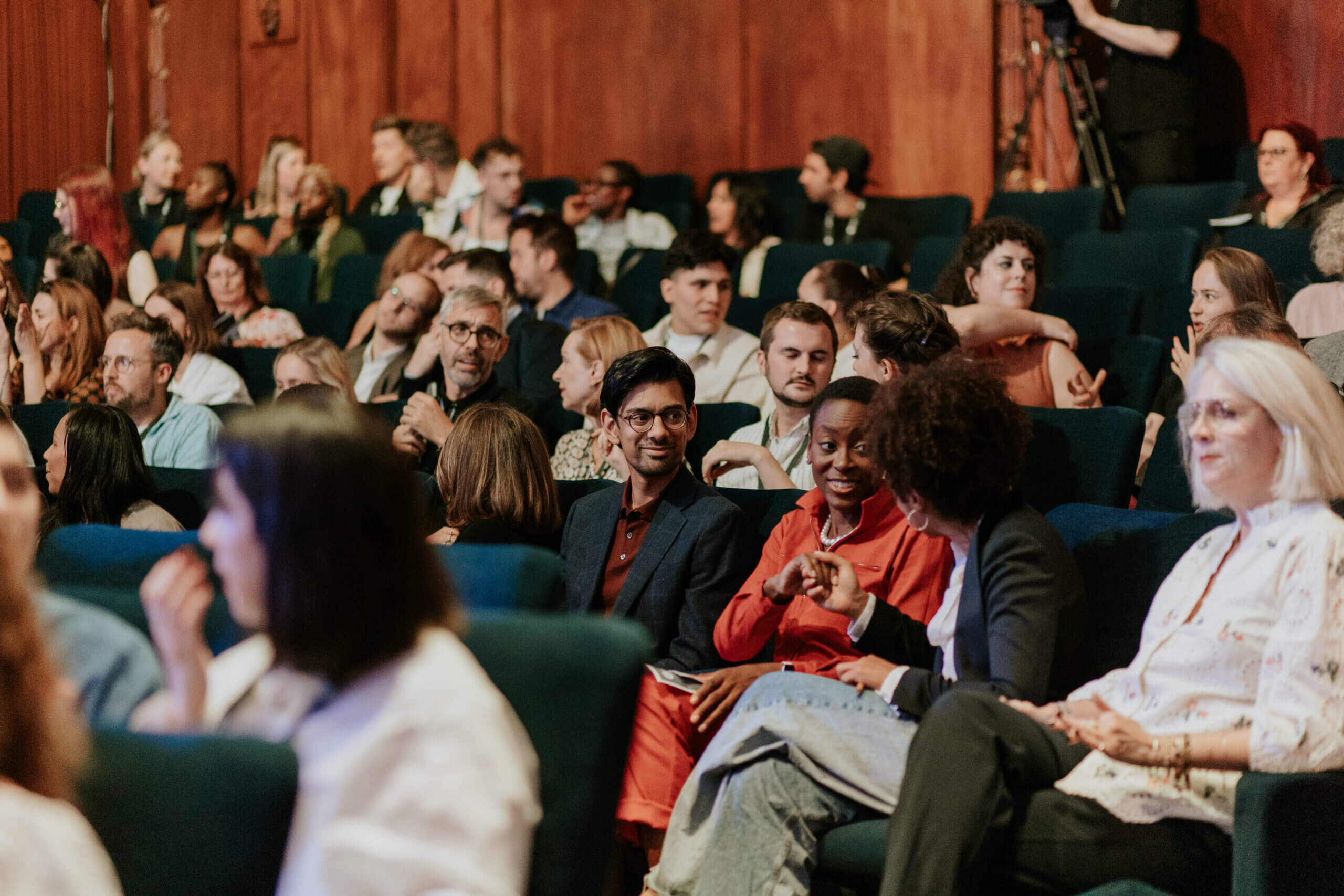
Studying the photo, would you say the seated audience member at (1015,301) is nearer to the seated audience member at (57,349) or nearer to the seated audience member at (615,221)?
the seated audience member at (615,221)

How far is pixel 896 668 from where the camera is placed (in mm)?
2004

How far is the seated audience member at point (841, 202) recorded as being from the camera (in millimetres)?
5164

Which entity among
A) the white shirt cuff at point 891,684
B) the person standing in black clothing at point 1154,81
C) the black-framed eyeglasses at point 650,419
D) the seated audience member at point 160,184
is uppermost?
the person standing in black clothing at point 1154,81

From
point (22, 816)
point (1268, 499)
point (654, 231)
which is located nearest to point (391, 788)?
point (22, 816)

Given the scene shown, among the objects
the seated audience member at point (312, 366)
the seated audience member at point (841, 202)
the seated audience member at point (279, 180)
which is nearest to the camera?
the seated audience member at point (312, 366)

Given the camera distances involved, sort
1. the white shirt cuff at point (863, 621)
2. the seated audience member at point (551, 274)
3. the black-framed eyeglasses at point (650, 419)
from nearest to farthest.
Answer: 1. the white shirt cuff at point (863, 621)
2. the black-framed eyeglasses at point (650, 419)
3. the seated audience member at point (551, 274)

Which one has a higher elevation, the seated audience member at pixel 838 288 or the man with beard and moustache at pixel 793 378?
the seated audience member at pixel 838 288

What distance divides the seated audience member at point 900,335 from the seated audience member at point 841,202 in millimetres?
2434

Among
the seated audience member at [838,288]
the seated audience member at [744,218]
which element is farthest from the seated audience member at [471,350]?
the seated audience member at [744,218]

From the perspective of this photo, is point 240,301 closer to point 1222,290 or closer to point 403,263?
point 403,263

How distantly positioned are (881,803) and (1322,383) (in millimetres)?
785

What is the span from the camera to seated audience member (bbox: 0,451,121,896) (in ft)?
3.02

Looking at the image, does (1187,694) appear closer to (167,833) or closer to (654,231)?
(167,833)

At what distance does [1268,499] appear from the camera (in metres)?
1.82
